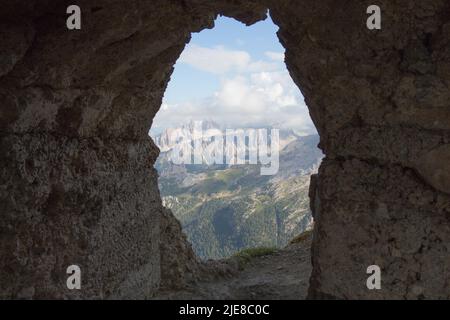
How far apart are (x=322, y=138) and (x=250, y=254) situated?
724 centimetres

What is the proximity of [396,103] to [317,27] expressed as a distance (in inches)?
68.1

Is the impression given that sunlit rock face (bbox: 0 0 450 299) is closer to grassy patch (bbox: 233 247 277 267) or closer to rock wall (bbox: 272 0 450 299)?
rock wall (bbox: 272 0 450 299)

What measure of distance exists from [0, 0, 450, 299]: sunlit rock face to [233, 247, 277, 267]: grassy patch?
19.3 feet

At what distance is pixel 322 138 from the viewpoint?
25.7ft

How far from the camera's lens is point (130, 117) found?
857 centimetres

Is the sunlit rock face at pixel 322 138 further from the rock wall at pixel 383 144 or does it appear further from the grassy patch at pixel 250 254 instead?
the grassy patch at pixel 250 254

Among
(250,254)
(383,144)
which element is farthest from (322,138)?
(250,254)

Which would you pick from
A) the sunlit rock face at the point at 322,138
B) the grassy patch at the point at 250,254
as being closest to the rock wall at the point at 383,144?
the sunlit rock face at the point at 322,138

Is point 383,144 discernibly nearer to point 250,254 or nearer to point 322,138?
point 322,138

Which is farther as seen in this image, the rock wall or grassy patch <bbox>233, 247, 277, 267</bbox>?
grassy patch <bbox>233, 247, 277, 267</bbox>

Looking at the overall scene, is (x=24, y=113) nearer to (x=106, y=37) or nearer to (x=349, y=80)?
(x=106, y=37)

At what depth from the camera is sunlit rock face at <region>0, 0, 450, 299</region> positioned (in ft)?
21.4

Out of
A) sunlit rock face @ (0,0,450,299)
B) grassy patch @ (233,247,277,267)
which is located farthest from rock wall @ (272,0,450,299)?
grassy patch @ (233,247,277,267)
